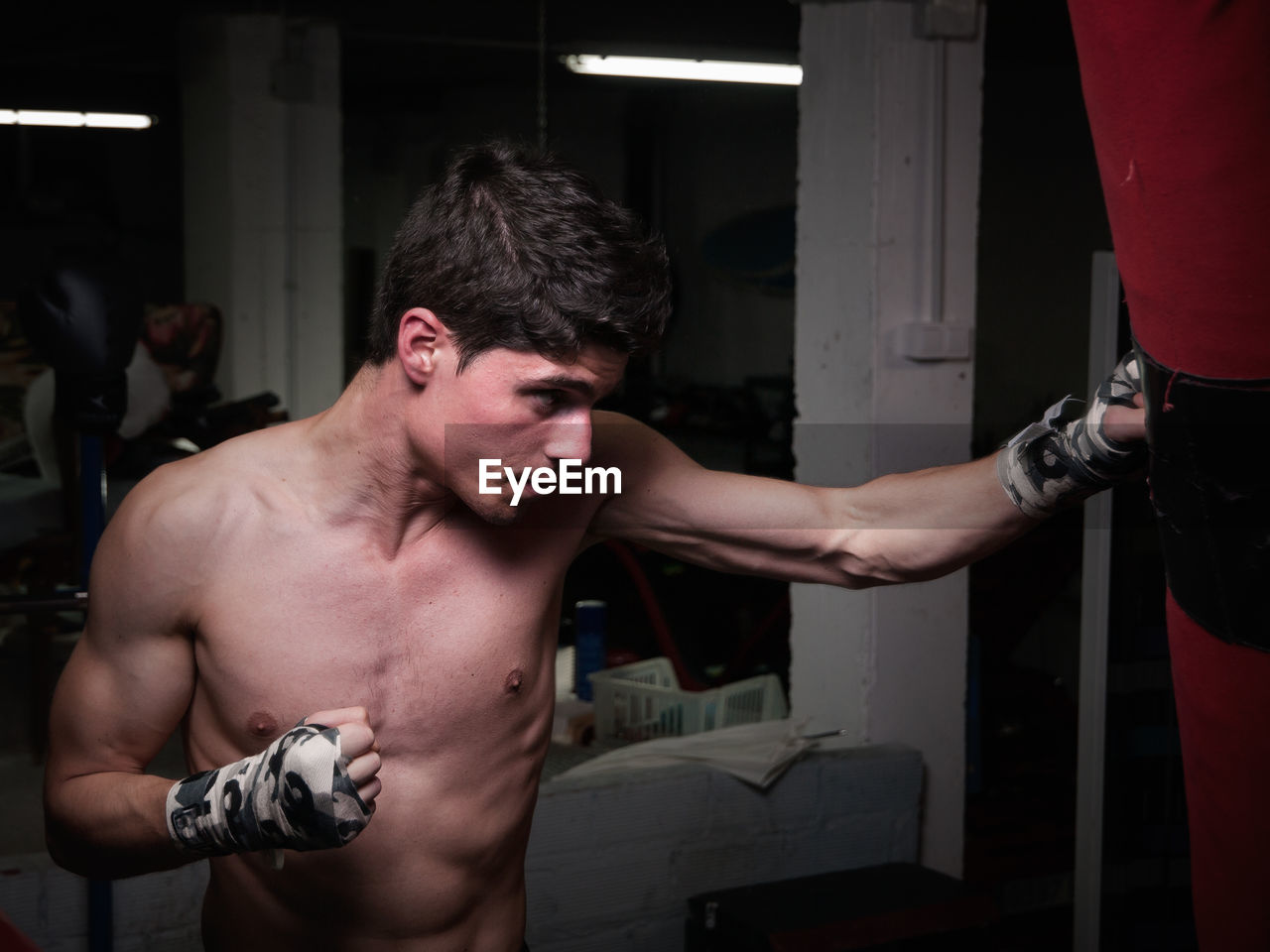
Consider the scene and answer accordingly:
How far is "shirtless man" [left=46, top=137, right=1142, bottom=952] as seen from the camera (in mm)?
1381

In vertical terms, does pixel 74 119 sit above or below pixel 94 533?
above

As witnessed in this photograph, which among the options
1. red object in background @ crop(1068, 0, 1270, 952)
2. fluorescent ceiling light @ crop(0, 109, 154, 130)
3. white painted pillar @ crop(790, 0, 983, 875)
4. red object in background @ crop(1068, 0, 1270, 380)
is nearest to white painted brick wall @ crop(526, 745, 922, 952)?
white painted pillar @ crop(790, 0, 983, 875)

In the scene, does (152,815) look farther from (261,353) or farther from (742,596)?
(261,353)

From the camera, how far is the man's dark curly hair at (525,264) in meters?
1.38

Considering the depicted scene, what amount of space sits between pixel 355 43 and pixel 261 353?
1.82 m

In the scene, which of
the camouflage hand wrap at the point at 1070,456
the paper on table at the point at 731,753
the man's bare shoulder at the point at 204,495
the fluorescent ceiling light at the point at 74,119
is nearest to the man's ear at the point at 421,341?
the man's bare shoulder at the point at 204,495

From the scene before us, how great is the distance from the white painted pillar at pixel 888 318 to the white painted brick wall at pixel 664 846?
0.49ft

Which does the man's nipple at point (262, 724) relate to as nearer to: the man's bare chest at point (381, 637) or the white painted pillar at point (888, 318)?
the man's bare chest at point (381, 637)

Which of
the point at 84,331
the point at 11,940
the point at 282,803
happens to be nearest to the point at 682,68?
the point at 84,331

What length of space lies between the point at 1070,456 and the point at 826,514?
39 cm

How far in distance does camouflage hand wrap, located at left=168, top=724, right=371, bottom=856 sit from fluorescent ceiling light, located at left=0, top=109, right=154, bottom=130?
7.96 meters

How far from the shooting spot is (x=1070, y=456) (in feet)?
4.50

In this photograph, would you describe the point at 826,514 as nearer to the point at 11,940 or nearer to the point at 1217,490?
the point at 1217,490

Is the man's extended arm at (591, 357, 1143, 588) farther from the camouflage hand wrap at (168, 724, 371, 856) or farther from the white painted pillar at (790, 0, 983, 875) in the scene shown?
the white painted pillar at (790, 0, 983, 875)
